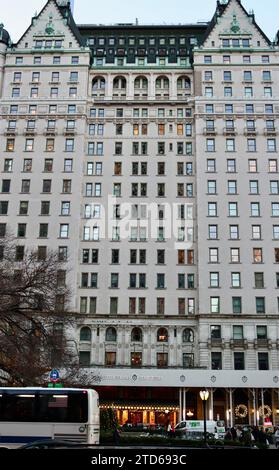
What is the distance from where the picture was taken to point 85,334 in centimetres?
6575

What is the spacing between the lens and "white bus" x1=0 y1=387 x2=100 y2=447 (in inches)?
916

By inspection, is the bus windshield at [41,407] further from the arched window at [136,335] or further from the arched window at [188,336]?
the arched window at [188,336]

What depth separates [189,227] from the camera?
228 ft

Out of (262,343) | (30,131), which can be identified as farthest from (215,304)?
(30,131)

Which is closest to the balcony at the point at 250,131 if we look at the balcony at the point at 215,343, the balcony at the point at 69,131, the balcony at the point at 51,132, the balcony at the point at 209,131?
the balcony at the point at 209,131

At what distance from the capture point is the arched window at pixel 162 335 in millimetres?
64812

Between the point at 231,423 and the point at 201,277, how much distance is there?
18625 mm

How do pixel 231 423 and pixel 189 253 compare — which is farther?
pixel 189 253

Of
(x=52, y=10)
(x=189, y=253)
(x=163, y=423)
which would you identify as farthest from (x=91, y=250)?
(x=52, y=10)

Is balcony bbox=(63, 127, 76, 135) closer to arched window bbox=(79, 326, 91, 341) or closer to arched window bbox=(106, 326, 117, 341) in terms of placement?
arched window bbox=(79, 326, 91, 341)

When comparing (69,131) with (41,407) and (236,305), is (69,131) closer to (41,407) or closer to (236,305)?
(236,305)

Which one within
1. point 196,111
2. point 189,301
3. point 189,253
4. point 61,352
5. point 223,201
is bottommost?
point 61,352

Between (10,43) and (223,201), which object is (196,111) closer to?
(223,201)

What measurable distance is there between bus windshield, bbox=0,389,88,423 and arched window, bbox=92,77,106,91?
63.3 metres
